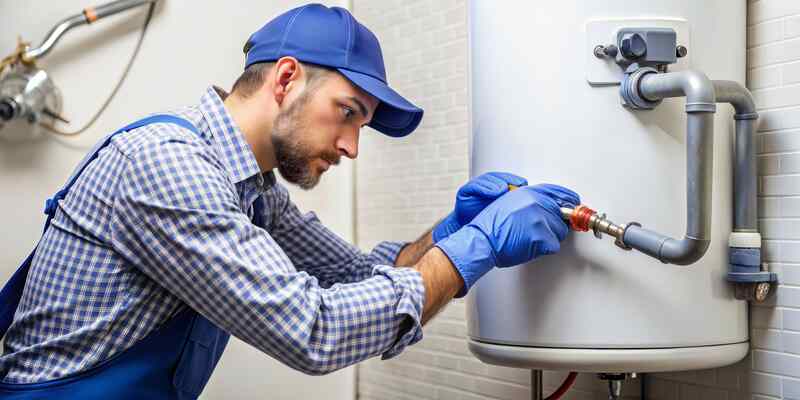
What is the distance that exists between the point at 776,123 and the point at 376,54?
633 millimetres

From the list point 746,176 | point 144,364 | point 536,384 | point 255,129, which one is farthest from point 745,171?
point 144,364

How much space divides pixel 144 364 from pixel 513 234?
56 centimetres

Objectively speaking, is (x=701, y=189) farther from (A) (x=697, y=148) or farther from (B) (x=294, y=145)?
(B) (x=294, y=145)

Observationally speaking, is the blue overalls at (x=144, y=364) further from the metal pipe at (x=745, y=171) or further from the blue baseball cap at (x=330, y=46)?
the metal pipe at (x=745, y=171)

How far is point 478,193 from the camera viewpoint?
1.27m

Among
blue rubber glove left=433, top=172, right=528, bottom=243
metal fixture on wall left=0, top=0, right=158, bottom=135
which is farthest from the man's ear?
metal fixture on wall left=0, top=0, right=158, bottom=135

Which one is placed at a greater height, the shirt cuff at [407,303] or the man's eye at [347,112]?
the man's eye at [347,112]

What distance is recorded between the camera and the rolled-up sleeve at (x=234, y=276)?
106 cm

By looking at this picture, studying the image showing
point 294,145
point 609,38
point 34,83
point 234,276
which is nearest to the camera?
point 234,276

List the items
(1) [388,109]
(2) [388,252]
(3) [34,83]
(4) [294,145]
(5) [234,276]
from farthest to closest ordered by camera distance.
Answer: (3) [34,83]
(2) [388,252]
(1) [388,109]
(4) [294,145]
(5) [234,276]

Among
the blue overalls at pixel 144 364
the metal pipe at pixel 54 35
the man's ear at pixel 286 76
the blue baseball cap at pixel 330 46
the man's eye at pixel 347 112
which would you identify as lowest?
the blue overalls at pixel 144 364

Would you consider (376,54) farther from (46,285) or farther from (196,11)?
(196,11)

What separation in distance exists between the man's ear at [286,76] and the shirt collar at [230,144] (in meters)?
0.09

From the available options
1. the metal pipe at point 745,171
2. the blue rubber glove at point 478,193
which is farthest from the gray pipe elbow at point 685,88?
the blue rubber glove at point 478,193
